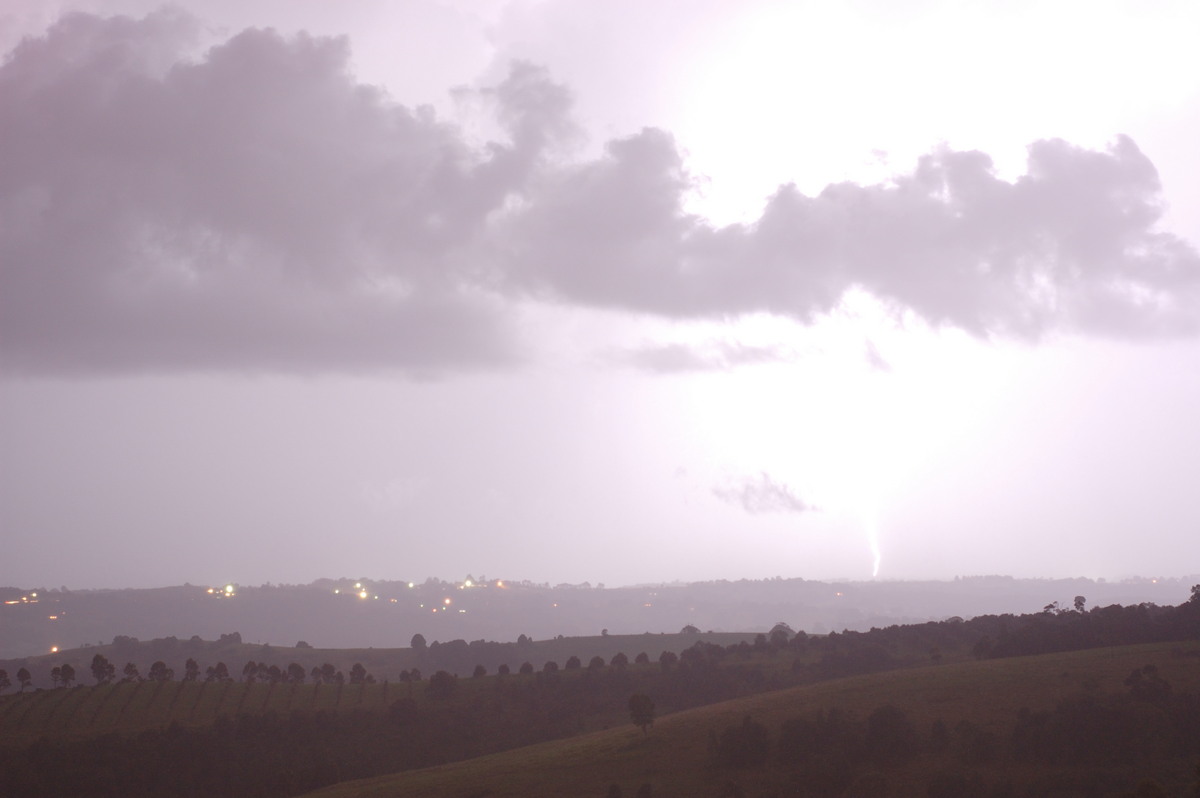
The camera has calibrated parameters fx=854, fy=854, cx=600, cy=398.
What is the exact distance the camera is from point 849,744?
75.5 meters

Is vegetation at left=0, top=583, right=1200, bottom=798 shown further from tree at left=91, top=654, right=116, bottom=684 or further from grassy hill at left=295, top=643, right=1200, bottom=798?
tree at left=91, top=654, right=116, bottom=684

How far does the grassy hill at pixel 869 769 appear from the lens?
216ft

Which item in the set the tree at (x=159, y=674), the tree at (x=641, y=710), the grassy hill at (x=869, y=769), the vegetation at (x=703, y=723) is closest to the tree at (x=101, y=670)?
the vegetation at (x=703, y=723)

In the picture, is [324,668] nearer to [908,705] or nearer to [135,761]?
[135,761]

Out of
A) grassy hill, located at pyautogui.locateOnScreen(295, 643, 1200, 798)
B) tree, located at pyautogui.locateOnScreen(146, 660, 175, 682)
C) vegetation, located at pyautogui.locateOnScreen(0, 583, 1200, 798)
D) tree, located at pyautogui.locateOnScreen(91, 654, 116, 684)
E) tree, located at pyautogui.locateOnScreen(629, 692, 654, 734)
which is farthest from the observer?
tree, located at pyautogui.locateOnScreen(91, 654, 116, 684)

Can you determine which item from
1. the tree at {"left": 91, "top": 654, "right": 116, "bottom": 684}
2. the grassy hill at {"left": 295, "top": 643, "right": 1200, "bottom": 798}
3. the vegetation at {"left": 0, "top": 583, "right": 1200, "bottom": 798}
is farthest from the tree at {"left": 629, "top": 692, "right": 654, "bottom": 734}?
the tree at {"left": 91, "top": 654, "right": 116, "bottom": 684}

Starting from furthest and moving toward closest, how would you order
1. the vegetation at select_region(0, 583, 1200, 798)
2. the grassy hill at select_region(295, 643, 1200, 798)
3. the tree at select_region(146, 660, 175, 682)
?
the tree at select_region(146, 660, 175, 682), the vegetation at select_region(0, 583, 1200, 798), the grassy hill at select_region(295, 643, 1200, 798)

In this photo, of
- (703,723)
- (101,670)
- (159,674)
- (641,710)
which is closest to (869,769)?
(703,723)

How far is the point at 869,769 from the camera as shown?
2781 inches

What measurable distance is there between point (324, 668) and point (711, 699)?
238 feet

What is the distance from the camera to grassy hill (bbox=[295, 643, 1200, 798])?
2594 inches

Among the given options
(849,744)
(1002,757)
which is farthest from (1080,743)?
(849,744)

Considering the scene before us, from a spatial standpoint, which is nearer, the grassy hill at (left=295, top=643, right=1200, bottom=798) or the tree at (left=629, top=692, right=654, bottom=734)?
the grassy hill at (left=295, top=643, right=1200, bottom=798)

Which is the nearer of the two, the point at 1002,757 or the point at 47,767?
→ the point at 1002,757
